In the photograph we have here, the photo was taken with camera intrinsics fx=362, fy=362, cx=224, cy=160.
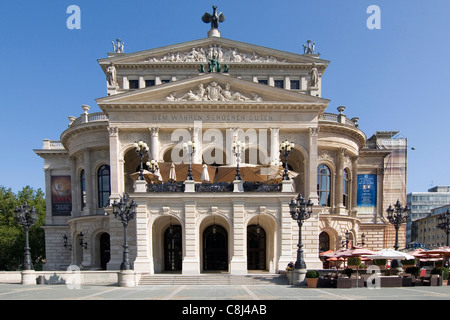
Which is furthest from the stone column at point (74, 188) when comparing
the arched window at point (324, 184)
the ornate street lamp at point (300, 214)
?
the arched window at point (324, 184)

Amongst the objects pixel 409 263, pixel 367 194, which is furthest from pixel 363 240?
pixel 409 263

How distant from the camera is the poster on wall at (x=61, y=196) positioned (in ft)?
134

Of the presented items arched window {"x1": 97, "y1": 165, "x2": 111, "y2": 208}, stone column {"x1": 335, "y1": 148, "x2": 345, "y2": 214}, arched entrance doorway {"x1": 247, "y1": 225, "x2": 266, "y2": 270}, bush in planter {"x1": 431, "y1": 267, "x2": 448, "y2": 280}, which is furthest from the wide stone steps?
stone column {"x1": 335, "y1": 148, "x2": 345, "y2": 214}

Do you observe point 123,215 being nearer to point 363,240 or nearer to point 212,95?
point 212,95

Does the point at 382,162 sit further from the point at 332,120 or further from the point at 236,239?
the point at 236,239

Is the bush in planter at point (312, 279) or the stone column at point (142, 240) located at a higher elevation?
the stone column at point (142, 240)

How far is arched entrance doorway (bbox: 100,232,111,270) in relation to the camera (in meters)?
36.8

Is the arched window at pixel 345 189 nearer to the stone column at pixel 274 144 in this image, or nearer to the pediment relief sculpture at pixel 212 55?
the stone column at pixel 274 144

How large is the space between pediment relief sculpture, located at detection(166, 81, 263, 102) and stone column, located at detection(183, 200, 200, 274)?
11.6 m

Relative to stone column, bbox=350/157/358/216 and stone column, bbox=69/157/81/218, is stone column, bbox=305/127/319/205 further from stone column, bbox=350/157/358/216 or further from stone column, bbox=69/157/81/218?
stone column, bbox=69/157/81/218

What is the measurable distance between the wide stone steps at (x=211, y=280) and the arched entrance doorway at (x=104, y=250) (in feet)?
46.9

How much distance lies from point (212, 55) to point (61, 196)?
76.4 feet

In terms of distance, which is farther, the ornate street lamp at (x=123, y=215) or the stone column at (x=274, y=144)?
the stone column at (x=274, y=144)
